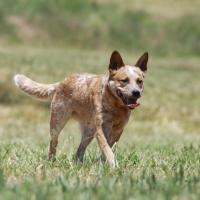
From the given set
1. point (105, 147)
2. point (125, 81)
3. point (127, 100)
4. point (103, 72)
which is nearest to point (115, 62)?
point (125, 81)

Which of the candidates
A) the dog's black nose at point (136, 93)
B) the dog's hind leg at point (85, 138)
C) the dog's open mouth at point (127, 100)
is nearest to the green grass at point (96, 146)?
the dog's hind leg at point (85, 138)

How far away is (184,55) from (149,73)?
1345 centimetres

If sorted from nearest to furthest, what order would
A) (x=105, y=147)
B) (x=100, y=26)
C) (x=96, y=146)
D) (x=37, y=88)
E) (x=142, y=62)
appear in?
(x=105, y=147), (x=142, y=62), (x=37, y=88), (x=96, y=146), (x=100, y=26)

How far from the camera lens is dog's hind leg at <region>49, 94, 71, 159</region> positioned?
10.3m

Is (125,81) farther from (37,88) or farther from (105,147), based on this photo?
(37,88)

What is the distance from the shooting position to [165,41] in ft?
163

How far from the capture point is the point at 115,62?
908cm

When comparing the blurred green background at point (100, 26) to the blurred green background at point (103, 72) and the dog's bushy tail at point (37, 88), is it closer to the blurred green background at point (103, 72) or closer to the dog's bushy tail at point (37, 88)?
the blurred green background at point (103, 72)

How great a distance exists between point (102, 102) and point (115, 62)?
540 millimetres

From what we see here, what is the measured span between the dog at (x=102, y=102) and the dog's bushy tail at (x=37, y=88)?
31 centimetres

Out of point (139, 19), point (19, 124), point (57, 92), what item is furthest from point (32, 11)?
point (57, 92)

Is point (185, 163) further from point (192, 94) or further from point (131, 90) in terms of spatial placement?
point (192, 94)

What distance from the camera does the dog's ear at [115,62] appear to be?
8992 mm

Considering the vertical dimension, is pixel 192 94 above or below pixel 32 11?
below
